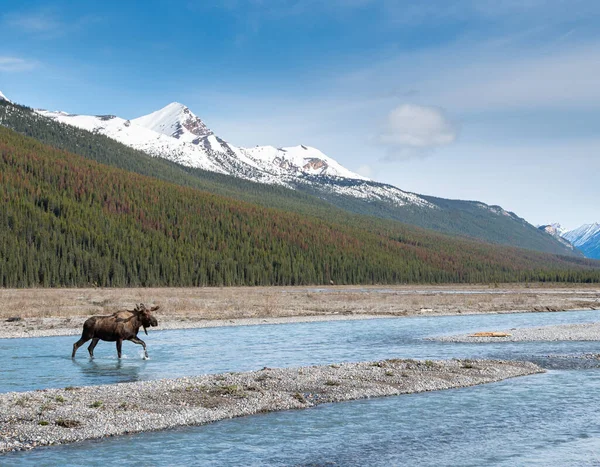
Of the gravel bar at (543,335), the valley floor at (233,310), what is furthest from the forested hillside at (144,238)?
the gravel bar at (543,335)

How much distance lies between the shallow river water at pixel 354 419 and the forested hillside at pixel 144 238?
86943 millimetres

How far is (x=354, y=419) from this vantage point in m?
20.4

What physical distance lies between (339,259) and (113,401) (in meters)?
154

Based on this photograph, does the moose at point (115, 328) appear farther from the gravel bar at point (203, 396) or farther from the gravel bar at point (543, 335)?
the gravel bar at point (543, 335)

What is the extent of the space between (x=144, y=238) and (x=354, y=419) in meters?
133

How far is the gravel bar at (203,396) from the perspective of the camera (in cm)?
1823

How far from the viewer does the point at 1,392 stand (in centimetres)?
2288

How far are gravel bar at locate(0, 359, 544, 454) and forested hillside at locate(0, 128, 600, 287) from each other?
9543 cm

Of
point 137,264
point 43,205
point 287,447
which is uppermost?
point 43,205

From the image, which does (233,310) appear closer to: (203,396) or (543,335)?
(543,335)

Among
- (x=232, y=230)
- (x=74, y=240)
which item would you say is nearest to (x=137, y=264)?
(x=74, y=240)

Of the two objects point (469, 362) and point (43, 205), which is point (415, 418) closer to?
point (469, 362)

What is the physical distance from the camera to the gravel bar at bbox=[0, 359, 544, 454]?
18.2 m

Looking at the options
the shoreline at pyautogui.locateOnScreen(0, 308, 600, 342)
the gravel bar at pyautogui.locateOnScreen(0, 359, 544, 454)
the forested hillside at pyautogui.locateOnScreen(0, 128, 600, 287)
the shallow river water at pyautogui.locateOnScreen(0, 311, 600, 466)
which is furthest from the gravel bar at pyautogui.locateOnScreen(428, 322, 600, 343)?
the forested hillside at pyautogui.locateOnScreen(0, 128, 600, 287)
